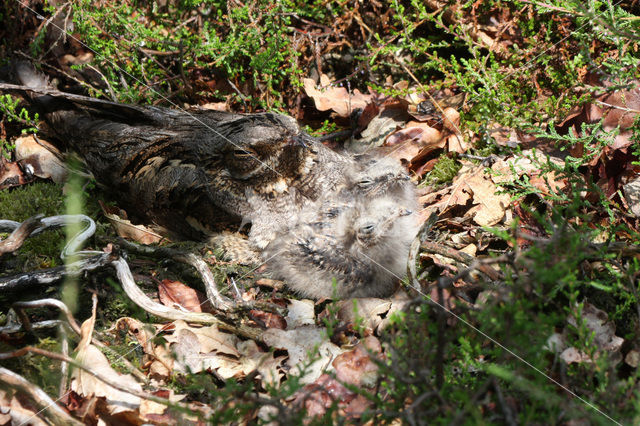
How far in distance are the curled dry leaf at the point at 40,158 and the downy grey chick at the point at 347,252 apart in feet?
6.13

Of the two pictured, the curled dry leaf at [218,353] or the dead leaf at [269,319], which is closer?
the curled dry leaf at [218,353]

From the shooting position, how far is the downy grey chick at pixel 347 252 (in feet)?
11.0

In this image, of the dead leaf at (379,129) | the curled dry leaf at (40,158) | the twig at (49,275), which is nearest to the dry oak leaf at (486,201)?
the dead leaf at (379,129)

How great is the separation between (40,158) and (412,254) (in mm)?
3059

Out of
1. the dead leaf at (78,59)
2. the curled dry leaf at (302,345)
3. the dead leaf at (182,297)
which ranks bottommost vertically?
the dead leaf at (182,297)

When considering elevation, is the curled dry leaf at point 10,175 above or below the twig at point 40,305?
below

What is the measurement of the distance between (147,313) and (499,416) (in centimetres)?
198

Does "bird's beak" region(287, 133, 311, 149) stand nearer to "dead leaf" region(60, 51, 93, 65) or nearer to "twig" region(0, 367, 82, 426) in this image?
"twig" region(0, 367, 82, 426)

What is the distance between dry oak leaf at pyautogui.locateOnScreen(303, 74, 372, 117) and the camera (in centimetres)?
461

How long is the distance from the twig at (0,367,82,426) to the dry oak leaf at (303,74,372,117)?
120 inches

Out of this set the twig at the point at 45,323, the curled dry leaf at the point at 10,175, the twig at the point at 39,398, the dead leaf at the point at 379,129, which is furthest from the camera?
the dead leaf at the point at 379,129

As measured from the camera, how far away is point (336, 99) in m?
4.68

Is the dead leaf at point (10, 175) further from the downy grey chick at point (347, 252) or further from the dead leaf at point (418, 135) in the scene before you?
the dead leaf at point (418, 135)

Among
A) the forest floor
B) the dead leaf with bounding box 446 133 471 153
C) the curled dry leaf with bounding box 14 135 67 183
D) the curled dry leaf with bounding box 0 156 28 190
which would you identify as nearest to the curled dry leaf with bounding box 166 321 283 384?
the forest floor
